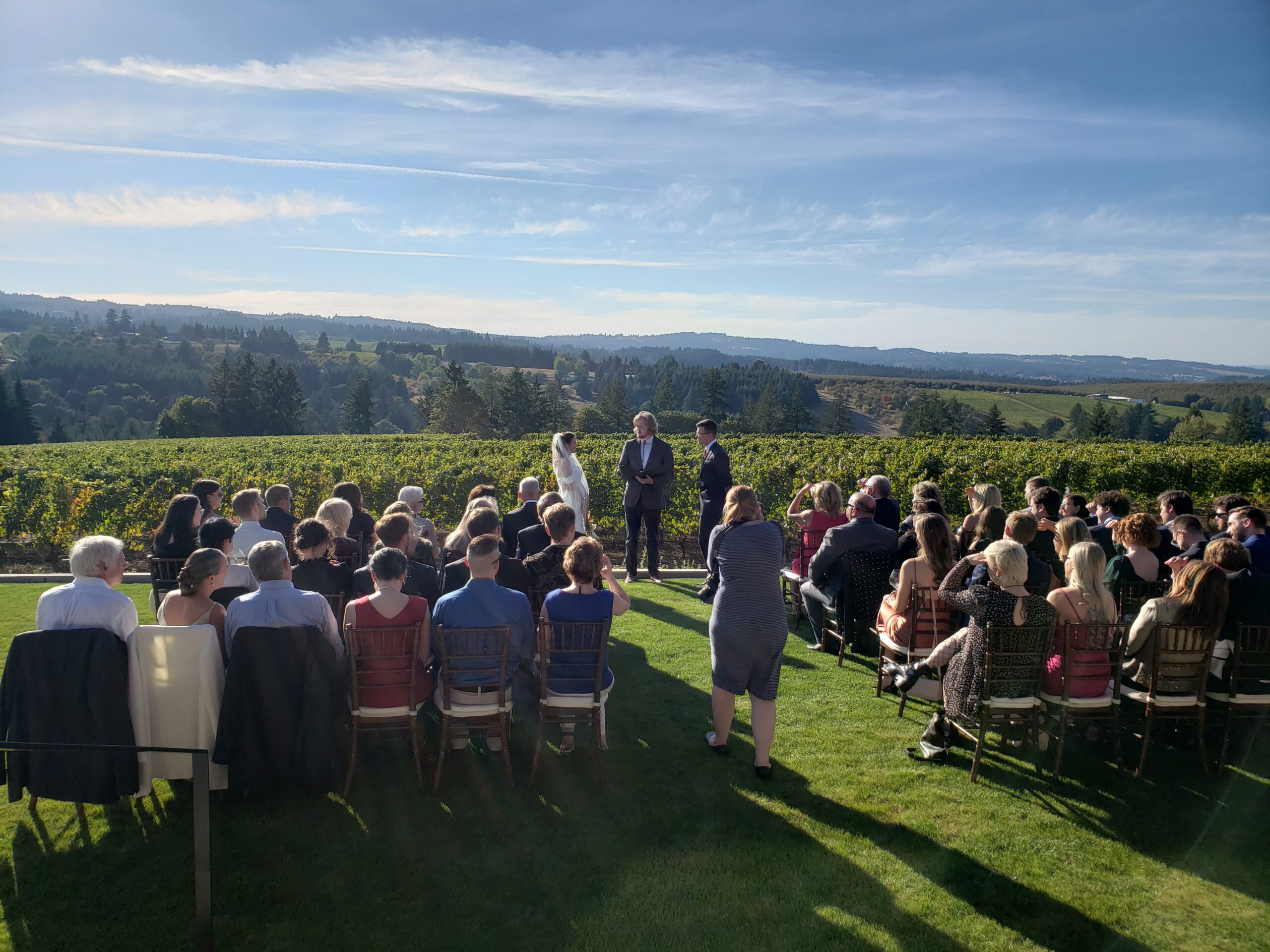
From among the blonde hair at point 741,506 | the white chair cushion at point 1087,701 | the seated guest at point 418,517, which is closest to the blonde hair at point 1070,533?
the white chair cushion at point 1087,701

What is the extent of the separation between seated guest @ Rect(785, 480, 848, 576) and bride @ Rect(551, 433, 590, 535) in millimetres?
2547

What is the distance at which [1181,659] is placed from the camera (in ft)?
15.3

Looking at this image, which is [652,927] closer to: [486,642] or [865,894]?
[865,894]

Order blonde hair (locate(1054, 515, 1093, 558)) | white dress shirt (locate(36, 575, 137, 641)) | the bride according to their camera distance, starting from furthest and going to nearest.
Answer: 1. the bride
2. blonde hair (locate(1054, 515, 1093, 558))
3. white dress shirt (locate(36, 575, 137, 641))

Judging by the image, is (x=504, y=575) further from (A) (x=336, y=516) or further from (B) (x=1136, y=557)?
(B) (x=1136, y=557)

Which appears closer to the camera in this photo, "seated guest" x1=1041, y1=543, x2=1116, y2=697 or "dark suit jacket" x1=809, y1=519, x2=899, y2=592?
"seated guest" x1=1041, y1=543, x2=1116, y2=697

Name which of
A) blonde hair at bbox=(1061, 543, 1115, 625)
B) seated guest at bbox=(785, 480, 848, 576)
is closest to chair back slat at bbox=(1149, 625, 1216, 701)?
blonde hair at bbox=(1061, 543, 1115, 625)

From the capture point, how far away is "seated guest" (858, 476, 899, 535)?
687cm

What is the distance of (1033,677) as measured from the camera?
4547 millimetres

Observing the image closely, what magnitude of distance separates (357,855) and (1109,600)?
185 inches

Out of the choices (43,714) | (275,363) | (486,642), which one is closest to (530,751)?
(486,642)

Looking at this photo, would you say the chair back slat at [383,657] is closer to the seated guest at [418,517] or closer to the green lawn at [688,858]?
the green lawn at [688,858]

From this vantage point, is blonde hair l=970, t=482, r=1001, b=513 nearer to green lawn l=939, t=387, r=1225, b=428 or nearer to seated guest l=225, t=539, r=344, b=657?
seated guest l=225, t=539, r=344, b=657

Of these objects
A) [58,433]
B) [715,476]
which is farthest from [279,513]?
[58,433]
